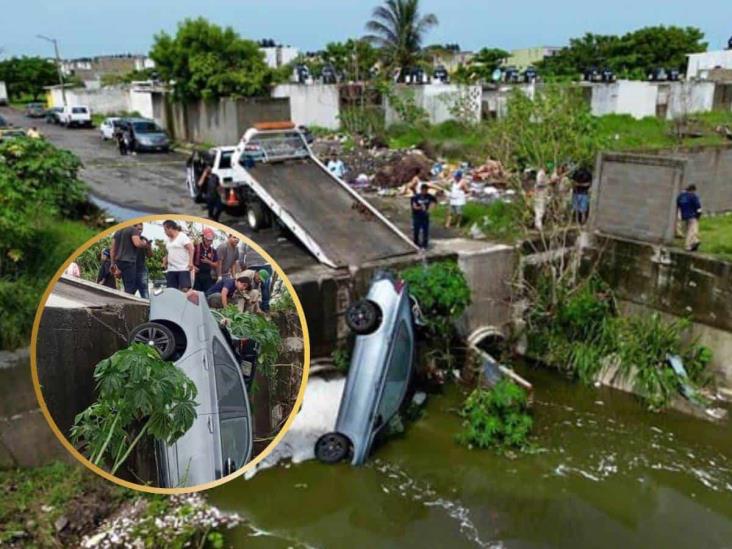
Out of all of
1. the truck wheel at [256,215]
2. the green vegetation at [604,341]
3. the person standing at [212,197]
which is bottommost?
the green vegetation at [604,341]

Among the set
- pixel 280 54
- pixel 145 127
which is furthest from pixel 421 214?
pixel 280 54

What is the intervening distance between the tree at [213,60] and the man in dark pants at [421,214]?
16.0 meters

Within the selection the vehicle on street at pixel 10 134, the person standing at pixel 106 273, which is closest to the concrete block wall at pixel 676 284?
the person standing at pixel 106 273

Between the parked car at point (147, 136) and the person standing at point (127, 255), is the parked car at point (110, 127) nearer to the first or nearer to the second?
the parked car at point (147, 136)

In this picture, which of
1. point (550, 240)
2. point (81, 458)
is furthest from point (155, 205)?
point (81, 458)

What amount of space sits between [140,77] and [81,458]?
6073 cm

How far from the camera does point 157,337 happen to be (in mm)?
2104

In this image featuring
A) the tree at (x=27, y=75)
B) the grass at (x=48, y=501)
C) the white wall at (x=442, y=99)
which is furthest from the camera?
the tree at (x=27, y=75)

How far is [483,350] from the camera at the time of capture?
11.4 meters

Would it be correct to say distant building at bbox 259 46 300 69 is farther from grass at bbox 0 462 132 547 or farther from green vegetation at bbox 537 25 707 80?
grass at bbox 0 462 132 547

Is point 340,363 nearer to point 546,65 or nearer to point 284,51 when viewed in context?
point 546,65

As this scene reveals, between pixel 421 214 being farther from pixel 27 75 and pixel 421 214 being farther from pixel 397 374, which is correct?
pixel 27 75

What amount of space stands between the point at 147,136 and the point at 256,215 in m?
15.0

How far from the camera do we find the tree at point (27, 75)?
5503 cm
